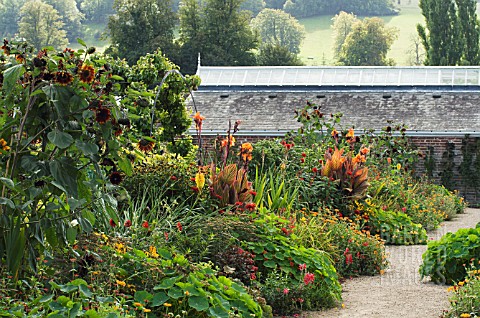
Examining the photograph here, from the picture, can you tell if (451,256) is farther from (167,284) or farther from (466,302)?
(167,284)

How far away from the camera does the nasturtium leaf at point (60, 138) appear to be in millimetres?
5121

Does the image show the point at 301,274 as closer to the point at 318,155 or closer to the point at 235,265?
the point at 235,265

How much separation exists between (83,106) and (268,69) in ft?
67.9

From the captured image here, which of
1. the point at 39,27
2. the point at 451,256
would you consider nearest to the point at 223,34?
the point at 39,27

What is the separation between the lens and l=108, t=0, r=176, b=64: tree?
43062mm

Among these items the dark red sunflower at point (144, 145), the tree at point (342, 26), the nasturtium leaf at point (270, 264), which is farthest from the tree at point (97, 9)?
the dark red sunflower at point (144, 145)

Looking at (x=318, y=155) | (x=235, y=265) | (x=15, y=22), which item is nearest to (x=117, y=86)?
(x=235, y=265)

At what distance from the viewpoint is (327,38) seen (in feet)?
298

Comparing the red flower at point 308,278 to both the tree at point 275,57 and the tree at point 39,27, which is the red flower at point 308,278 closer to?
the tree at point 275,57

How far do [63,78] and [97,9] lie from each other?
83.4 meters

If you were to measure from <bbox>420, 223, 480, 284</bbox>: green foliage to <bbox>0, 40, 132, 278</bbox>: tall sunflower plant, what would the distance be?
397 centimetres

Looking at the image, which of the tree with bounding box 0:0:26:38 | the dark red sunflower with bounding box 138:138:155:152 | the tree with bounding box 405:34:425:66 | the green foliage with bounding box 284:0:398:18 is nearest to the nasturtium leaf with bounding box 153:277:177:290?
the dark red sunflower with bounding box 138:138:155:152

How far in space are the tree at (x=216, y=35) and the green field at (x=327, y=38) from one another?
38827 millimetres

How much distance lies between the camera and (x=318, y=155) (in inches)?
526
